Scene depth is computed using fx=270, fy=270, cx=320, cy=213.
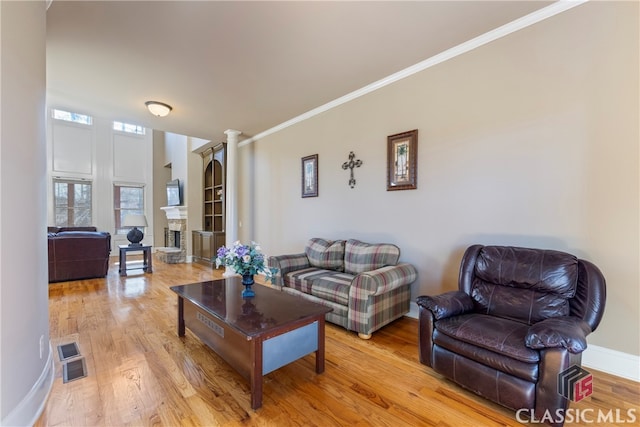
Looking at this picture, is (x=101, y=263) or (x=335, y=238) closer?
(x=335, y=238)

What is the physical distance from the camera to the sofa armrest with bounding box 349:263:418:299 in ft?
8.09

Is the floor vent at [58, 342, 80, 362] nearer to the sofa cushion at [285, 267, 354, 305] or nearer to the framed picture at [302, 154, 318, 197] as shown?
A: the sofa cushion at [285, 267, 354, 305]

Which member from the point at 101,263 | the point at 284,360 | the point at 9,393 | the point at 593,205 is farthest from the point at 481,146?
the point at 101,263

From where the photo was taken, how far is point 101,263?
16.4ft

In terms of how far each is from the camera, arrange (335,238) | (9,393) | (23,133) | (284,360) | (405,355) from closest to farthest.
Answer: (9,393)
(23,133)
(284,360)
(405,355)
(335,238)

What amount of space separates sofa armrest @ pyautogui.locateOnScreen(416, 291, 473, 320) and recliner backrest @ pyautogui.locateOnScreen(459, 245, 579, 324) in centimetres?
15

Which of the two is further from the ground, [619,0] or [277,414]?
[619,0]

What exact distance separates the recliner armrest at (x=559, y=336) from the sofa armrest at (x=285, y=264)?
246 cm

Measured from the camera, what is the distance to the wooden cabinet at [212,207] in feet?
20.3

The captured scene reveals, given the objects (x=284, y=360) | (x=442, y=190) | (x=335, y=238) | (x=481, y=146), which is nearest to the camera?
(x=284, y=360)

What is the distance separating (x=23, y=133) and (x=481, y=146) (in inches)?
132

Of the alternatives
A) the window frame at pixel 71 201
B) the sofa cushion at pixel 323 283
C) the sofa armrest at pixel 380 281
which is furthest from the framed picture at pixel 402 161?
the window frame at pixel 71 201

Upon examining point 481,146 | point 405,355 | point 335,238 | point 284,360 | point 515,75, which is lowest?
point 405,355

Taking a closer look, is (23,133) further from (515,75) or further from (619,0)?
(619,0)
